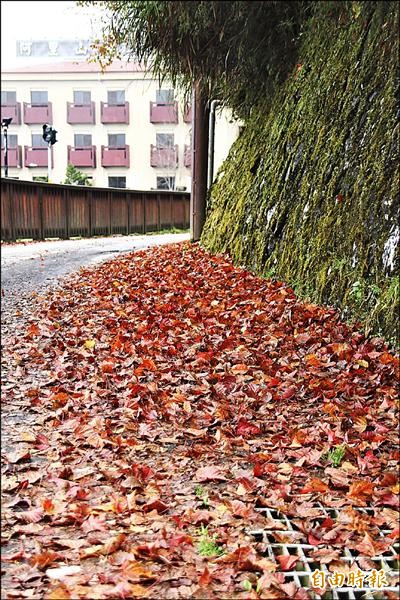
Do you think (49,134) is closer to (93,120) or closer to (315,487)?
(93,120)

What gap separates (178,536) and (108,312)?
3628 mm

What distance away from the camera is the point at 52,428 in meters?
3.18

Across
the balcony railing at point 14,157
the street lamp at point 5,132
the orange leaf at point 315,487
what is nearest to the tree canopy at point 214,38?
the street lamp at point 5,132

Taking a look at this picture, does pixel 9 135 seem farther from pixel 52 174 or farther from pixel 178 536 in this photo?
pixel 178 536

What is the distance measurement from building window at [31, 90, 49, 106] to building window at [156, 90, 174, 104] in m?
0.52

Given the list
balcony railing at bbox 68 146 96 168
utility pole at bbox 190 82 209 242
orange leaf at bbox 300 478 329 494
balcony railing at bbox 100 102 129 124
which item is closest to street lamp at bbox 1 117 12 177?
balcony railing at bbox 68 146 96 168

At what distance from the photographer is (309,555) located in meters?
2.17

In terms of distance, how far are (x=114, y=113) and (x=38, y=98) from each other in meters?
0.74

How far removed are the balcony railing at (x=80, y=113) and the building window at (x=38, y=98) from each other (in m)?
0.09

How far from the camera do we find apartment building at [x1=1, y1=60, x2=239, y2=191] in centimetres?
175

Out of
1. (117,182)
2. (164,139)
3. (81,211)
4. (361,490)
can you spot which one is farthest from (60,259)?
(361,490)

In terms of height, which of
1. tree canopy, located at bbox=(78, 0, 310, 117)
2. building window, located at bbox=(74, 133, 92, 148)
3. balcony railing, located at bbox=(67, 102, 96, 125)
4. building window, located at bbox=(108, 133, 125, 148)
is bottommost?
building window, located at bbox=(74, 133, 92, 148)

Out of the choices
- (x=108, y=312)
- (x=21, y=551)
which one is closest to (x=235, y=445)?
(x=21, y=551)

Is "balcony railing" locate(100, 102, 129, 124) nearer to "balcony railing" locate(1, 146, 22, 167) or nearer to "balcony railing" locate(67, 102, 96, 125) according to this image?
"balcony railing" locate(67, 102, 96, 125)
